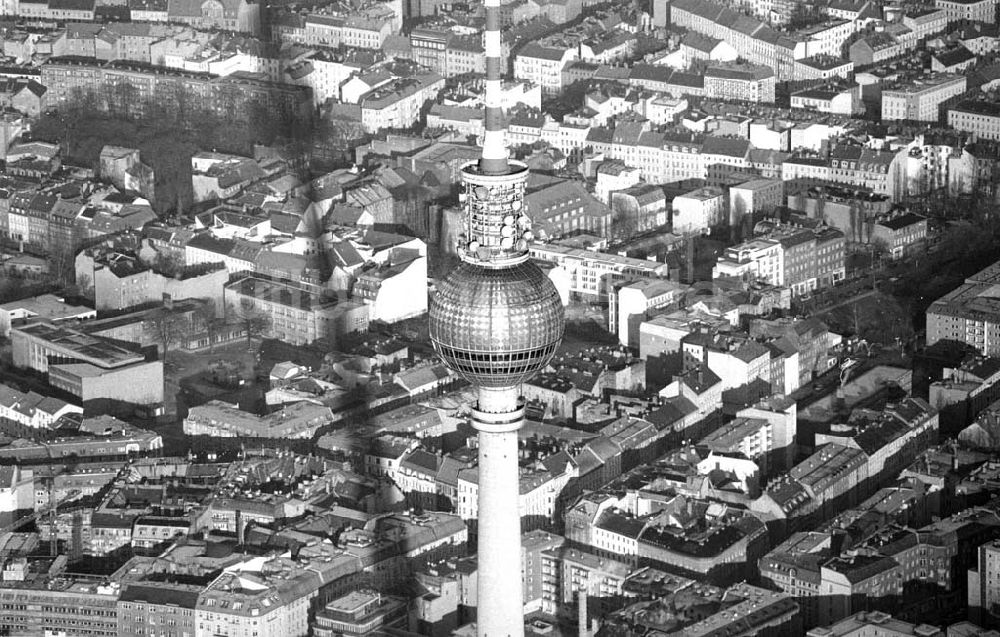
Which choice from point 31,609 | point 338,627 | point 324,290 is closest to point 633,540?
point 338,627

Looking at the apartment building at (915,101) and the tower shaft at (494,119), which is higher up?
the tower shaft at (494,119)

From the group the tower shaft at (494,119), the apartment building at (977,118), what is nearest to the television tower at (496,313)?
the tower shaft at (494,119)

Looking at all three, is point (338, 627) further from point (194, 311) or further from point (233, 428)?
point (194, 311)

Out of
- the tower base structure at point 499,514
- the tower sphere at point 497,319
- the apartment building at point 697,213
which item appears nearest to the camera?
the tower sphere at point 497,319

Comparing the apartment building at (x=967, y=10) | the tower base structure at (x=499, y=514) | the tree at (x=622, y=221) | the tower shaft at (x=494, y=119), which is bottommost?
the apartment building at (x=967, y=10)

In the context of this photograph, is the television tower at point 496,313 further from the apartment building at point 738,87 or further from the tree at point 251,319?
the apartment building at point 738,87

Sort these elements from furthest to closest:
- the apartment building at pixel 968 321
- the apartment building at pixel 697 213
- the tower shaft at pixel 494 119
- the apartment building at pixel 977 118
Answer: the apartment building at pixel 977 118 → the apartment building at pixel 697 213 → the apartment building at pixel 968 321 → the tower shaft at pixel 494 119

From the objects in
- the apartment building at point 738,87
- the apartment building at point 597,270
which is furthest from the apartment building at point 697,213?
the apartment building at point 738,87

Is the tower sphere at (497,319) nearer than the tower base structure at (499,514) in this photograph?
Yes
